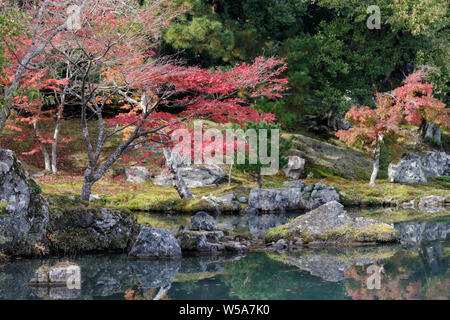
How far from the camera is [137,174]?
2203cm

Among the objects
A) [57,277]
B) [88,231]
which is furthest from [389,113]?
[57,277]

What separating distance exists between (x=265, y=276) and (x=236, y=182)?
46.2ft

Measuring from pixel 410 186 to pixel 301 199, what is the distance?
709cm

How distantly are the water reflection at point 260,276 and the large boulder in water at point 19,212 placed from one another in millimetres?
449

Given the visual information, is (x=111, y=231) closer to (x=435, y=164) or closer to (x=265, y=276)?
(x=265, y=276)

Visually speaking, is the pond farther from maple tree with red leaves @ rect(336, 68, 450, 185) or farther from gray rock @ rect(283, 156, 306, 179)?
gray rock @ rect(283, 156, 306, 179)

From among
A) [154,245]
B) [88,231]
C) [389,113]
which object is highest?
[389,113]

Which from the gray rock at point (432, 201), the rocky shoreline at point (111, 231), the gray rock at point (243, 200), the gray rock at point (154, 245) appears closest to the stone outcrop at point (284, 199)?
the gray rock at point (243, 200)

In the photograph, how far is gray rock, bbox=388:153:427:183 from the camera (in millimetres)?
24016

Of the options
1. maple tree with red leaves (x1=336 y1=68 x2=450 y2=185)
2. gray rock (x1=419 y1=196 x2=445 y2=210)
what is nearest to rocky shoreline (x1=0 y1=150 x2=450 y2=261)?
gray rock (x1=419 y1=196 x2=445 y2=210)

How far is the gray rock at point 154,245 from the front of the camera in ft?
33.5

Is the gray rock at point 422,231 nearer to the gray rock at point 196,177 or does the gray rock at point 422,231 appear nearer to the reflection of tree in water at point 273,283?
A: the reflection of tree in water at point 273,283
